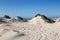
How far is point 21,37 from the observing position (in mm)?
12258

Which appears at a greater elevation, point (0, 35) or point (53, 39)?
point (0, 35)

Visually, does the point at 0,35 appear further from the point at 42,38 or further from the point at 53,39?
the point at 53,39

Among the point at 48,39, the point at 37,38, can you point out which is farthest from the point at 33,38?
→ the point at 48,39

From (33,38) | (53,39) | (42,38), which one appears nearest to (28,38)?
(33,38)

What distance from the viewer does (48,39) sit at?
12125mm

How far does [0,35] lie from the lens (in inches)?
505

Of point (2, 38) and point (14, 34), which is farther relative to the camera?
point (14, 34)

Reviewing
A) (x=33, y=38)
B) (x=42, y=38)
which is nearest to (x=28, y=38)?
(x=33, y=38)

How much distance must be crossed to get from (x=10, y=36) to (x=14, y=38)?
0.56m

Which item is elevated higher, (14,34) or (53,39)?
(14,34)

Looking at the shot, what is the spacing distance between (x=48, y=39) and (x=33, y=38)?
128cm

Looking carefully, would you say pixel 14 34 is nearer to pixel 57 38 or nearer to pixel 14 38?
pixel 14 38

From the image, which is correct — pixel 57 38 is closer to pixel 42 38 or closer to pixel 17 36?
pixel 42 38

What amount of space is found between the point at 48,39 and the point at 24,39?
→ 202 centimetres
